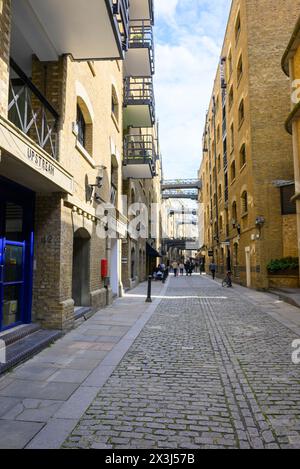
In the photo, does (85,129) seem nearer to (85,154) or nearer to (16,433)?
(85,154)

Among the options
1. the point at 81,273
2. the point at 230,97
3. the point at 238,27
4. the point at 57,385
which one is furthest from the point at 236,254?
the point at 57,385

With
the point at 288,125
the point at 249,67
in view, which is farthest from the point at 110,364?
the point at 249,67

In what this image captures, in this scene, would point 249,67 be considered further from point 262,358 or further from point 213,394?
point 213,394

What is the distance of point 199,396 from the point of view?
13.3 ft

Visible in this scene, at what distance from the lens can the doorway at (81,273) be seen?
9469 mm

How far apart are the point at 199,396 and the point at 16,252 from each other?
173 inches

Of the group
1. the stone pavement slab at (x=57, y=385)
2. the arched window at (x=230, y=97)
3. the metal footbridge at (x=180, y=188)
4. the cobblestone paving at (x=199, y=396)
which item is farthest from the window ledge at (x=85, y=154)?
the metal footbridge at (x=180, y=188)

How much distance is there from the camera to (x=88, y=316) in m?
8.98

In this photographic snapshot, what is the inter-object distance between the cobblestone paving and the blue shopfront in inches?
94.1

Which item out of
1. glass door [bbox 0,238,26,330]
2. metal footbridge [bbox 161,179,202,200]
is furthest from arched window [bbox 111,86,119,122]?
metal footbridge [bbox 161,179,202,200]

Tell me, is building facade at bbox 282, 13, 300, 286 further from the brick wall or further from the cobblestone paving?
the brick wall

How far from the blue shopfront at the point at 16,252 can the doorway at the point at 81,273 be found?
8.30 feet
